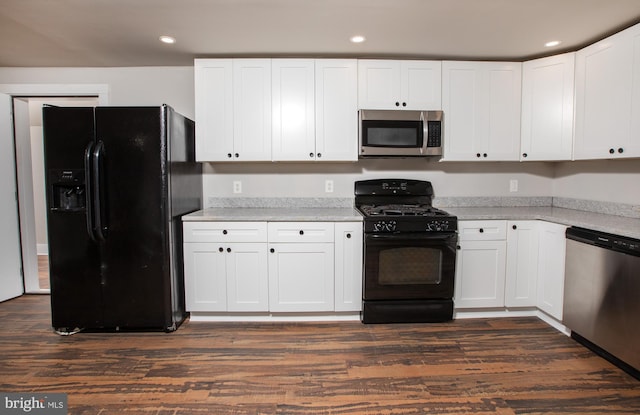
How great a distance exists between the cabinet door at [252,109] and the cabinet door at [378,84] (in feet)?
2.63

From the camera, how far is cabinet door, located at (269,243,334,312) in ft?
8.79

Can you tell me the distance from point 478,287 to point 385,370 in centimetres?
120

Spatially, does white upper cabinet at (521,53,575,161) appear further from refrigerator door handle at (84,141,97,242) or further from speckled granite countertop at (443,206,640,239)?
refrigerator door handle at (84,141,97,242)

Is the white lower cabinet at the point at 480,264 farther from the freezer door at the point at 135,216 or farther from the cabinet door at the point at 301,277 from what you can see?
the freezer door at the point at 135,216

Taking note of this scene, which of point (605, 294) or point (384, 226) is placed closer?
point (605, 294)

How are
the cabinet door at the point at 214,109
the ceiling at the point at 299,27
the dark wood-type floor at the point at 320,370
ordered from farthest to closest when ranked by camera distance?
the cabinet door at the point at 214,109 → the ceiling at the point at 299,27 → the dark wood-type floor at the point at 320,370

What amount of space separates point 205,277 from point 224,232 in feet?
1.31

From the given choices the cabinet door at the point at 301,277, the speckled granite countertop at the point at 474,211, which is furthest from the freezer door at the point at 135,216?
the cabinet door at the point at 301,277

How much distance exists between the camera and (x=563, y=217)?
102 inches

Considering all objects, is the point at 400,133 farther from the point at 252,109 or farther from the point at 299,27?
the point at 252,109

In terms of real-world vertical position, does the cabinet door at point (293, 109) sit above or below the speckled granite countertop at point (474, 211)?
above

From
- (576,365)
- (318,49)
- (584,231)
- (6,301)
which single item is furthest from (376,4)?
(6,301)

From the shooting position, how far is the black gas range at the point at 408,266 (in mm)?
2609

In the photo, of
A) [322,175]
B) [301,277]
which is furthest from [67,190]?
[322,175]
